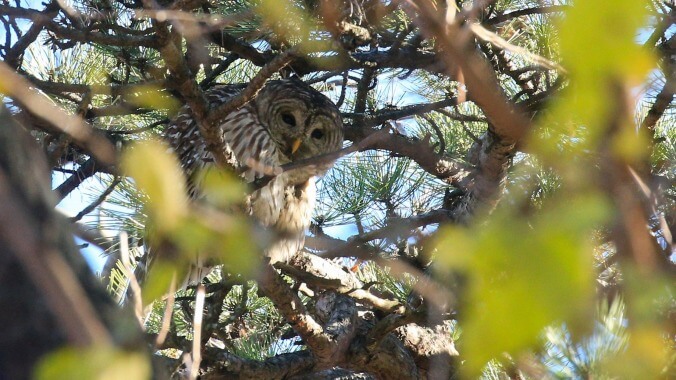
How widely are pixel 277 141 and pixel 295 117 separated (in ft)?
0.61

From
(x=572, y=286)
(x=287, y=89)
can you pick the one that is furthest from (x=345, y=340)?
(x=572, y=286)

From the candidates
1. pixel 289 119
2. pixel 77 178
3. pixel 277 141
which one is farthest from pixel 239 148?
pixel 77 178

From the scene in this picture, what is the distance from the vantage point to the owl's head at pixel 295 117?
4801 mm

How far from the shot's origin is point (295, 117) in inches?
194

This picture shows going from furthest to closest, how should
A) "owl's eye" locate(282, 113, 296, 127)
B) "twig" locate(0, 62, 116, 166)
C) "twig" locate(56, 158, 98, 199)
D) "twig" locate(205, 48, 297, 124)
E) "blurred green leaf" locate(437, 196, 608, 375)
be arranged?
1. "owl's eye" locate(282, 113, 296, 127)
2. "twig" locate(56, 158, 98, 199)
3. "twig" locate(205, 48, 297, 124)
4. "twig" locate(0, 62, 116, 166)
5. "blurred green leaf" locate(437, 196, 608, 375)

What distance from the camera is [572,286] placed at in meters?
0.76

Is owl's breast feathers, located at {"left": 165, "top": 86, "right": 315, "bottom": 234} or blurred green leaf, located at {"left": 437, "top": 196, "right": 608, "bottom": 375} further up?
owl's breast feathers, located at {"left": 165, "top": 86, "right": 315, "bottom": 234}

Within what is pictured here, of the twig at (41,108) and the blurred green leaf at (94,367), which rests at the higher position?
the twig at (41,108)

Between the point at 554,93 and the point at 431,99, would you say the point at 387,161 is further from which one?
the point at 554,93

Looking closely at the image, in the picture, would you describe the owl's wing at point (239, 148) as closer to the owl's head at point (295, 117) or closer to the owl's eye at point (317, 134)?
the owl's head at point (295, 117)

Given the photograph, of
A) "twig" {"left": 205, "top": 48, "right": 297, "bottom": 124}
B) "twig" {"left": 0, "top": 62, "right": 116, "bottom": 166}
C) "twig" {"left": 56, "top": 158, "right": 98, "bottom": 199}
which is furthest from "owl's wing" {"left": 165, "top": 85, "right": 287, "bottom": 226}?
"twig" {"left": 0, "top": 62, "right": 116, "bottom": 166}

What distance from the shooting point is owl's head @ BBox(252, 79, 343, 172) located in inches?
189

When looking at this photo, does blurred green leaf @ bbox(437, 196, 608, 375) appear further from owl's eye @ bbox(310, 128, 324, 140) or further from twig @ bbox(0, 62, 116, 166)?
owl's eye @ bbox(310, 128, 324, 140)

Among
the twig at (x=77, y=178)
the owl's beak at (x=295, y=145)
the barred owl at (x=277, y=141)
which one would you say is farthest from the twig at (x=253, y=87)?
the owl's beak at (x=295, y=145)
